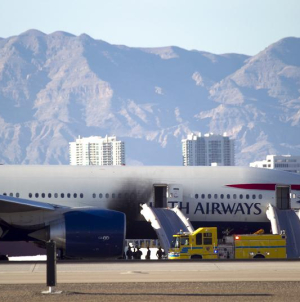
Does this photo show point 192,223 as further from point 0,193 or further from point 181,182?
point 0,193

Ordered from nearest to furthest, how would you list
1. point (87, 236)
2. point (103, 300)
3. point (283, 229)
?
point (103, 300) < point (87, 236) < point (283, 229)

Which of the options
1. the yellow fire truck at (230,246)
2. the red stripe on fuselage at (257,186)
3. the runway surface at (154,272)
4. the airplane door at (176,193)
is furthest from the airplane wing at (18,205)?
the red stripe on fuselage at (257,186)

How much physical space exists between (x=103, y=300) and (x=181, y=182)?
1893cm

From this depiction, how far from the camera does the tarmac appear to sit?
822 inches

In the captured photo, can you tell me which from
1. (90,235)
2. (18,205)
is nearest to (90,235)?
(90,235)

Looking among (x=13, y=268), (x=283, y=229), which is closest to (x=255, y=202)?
(x=283, y=229)

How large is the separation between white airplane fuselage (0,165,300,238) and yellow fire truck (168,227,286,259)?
3.63 meters

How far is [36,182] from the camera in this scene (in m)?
38.2

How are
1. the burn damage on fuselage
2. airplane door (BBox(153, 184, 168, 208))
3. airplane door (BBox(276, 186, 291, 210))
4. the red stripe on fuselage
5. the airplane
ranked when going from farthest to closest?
airplane door (BBox(276, 186, 291, 210))
the red stripe on fuselage
airplane door (BBox(153, 184, 168, 208))
the burn damage on fuselage
the airplane

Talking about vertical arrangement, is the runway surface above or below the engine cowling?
below

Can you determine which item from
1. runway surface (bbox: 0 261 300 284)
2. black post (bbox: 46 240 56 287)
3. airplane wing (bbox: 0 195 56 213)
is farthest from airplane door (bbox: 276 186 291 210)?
black post (bbox: 46 240 56 287)

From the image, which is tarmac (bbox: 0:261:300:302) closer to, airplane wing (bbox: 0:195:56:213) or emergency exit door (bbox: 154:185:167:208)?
airplane wing (bbox: 0:195:56:213)

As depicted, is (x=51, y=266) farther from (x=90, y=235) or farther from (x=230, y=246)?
(x=230, y=246)

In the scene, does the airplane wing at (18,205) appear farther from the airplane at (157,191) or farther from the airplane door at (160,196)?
the airplane door at (160,196)
